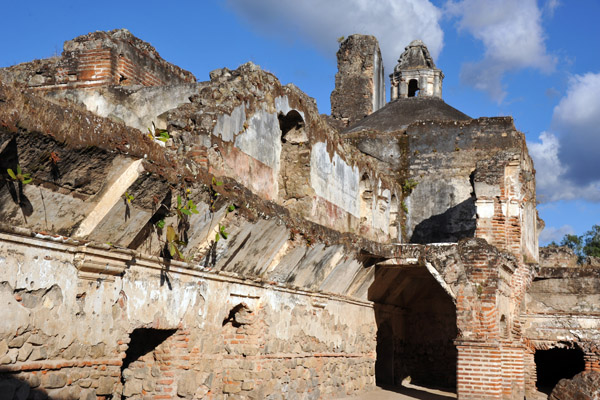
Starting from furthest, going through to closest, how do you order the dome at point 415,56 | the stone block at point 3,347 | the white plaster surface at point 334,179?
the dome at point 415,56, the white plaster surface at point 334,179, the stone block at point 3,347

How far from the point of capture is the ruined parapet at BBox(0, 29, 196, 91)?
32.3 feet

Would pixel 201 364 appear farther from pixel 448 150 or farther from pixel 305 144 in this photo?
pixel 448 150

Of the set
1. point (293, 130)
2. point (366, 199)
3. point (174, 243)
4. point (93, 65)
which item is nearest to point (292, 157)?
point (293, 130)

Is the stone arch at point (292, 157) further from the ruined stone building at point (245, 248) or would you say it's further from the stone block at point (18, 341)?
the stone block at point (18, 341)

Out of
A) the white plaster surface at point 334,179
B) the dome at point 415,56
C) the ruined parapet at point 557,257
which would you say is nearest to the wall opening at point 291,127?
the white plaster surface at point 334,179

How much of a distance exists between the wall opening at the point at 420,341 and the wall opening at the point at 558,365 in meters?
4.00

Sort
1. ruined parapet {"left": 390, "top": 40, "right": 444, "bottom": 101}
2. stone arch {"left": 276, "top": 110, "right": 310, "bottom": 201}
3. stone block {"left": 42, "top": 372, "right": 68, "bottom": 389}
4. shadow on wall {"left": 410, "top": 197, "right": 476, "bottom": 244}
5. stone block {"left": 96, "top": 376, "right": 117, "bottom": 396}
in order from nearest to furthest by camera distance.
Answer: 1. stone block {"left": 42, "top": 372, "right": 68, "bottom": 389}
2. stone block {"left": 96, "top": 376, "right": 117, "bottom": 396}
3. stone arch {"left": 276, "top": 110, "right": 310, "bottom": 201}
4. shadow on wall {"left": 410, "top": 197, "right": 476, "bottom": 244}
5. ruined parapet {"left": 390, "top": 40, "right": 444, "bottom": 101}

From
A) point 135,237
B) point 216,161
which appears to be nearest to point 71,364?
point 135,237

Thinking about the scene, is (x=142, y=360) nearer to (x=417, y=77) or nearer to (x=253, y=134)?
(x=253, y=134)

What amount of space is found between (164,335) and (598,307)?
1049 cm

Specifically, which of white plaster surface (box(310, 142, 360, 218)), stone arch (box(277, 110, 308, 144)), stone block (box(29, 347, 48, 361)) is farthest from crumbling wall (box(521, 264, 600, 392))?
stone block (box(29, 347, 48, 361))

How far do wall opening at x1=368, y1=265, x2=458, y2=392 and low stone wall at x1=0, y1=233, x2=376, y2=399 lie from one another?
3.97 metres

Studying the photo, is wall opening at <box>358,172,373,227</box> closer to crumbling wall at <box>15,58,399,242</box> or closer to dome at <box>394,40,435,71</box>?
crumbling wall at <box>15,58,399,242</box>

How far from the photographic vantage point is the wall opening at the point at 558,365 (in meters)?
19.0
